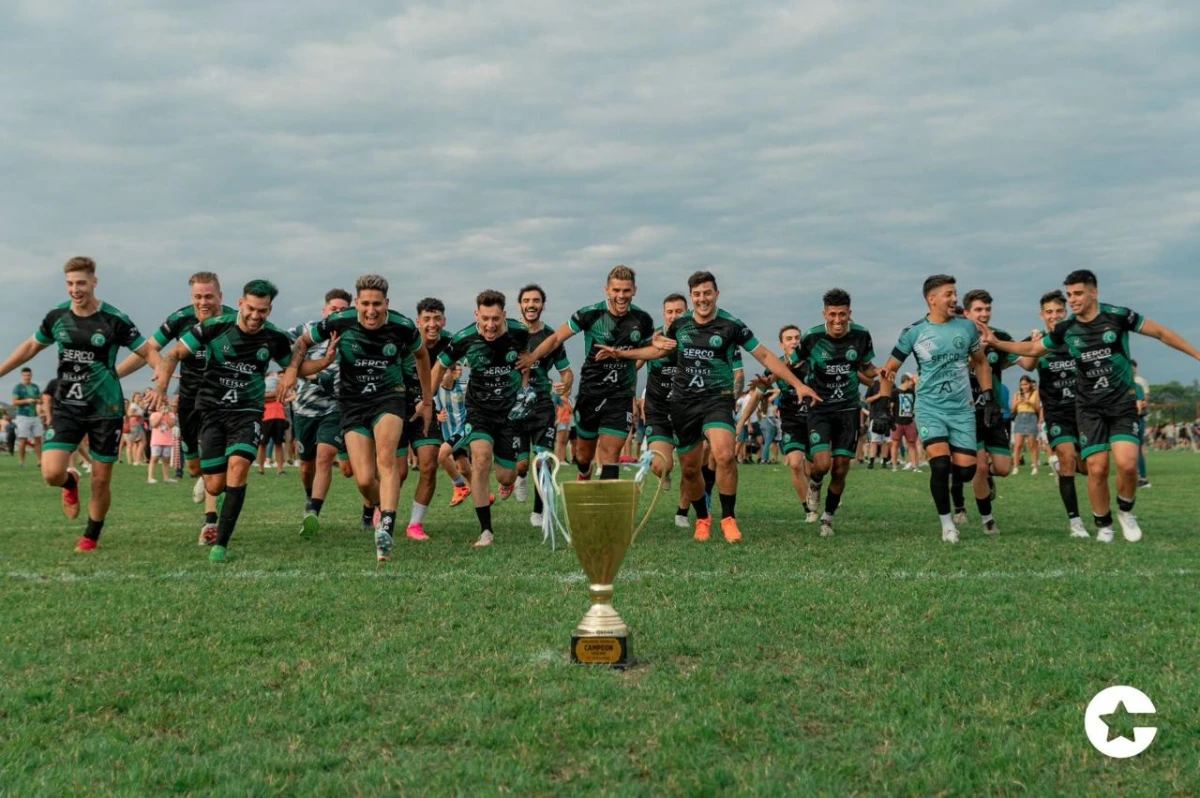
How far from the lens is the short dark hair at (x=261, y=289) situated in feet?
30.6

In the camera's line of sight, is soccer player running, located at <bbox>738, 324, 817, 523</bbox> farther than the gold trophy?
Yes

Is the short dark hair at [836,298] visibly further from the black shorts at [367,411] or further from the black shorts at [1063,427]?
the black shorts at [367,411]

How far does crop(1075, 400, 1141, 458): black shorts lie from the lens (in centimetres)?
974

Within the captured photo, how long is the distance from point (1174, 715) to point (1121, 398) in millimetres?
6559

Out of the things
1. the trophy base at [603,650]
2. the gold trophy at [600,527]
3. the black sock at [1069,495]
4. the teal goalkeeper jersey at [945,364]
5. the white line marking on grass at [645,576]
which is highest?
the teal goalkeeper jersey at [945,364]

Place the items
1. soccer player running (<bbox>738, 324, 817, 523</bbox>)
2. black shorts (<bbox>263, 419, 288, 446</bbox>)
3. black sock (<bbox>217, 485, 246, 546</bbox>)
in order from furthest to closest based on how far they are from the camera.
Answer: black shorts (<bbox>263, 419, 288, 446</bbox>), soccer player running (<bbox>738, 324, 817, 523</bbox>), black sock (<bbox>217, 485, 246, 546</bbox>)

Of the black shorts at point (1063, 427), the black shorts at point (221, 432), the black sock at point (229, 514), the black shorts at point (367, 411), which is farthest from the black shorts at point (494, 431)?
the black shorts at point (1063, 427)

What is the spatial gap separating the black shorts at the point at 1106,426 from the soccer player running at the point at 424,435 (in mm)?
6295

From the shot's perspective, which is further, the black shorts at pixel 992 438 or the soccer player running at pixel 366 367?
the black shorts at pixel 992 438

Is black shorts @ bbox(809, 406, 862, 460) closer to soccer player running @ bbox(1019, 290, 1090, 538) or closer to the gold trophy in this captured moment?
soccer player running @ bbox(1019, 290, 1090, 538)

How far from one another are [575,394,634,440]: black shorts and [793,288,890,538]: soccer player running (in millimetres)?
2029

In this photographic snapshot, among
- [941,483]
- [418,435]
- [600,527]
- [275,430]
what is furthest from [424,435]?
[275,430]

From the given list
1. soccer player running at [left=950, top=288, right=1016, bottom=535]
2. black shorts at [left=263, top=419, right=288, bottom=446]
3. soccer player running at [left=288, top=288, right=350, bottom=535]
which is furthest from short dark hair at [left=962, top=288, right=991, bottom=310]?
black shorts at [left=263, top=419, right=288, bottom=446]

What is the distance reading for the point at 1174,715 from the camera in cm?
393
